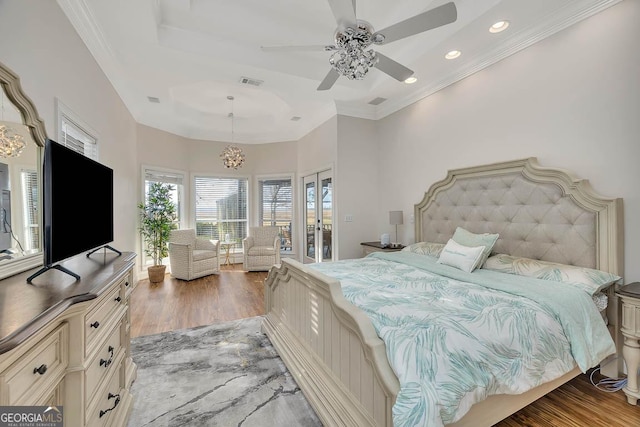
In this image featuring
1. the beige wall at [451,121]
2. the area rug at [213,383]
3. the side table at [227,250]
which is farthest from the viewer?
the side table at [227,250]

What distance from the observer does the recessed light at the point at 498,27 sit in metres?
2.56

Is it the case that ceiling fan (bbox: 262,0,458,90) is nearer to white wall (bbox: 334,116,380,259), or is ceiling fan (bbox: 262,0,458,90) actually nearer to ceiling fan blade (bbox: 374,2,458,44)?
ceiling fan blade (bbox: 374,2,458,44)

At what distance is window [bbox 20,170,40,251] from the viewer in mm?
1503

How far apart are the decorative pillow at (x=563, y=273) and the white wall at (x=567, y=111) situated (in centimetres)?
31

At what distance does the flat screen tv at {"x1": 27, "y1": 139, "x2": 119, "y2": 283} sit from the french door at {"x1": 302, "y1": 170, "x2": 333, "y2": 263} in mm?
3418

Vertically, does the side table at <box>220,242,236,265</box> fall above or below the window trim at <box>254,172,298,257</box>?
below

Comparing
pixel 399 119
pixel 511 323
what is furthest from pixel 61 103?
pixel 399 119

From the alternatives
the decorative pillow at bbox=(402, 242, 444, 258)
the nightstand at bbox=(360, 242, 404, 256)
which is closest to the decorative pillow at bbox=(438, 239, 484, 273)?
the decorative pillow at bbox=(402, 242, 444, 258)

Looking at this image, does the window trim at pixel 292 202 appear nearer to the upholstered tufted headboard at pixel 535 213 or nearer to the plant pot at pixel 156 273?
the plant pot at pixel 156 273

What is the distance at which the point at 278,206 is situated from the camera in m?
6.66

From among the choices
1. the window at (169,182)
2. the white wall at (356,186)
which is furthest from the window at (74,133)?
the white wall at (356,186)

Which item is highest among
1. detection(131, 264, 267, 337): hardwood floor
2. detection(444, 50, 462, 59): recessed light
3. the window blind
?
detection(444, 50, 462, 59): recessed light

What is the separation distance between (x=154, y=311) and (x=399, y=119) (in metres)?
4.44

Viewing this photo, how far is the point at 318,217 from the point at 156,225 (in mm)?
3015
